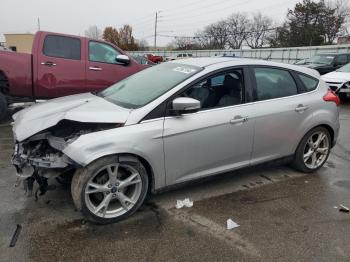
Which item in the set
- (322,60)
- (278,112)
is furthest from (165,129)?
(322,60)

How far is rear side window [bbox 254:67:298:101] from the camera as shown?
4.09 metres

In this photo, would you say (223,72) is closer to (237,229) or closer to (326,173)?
(237,229)

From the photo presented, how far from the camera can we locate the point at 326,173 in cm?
481

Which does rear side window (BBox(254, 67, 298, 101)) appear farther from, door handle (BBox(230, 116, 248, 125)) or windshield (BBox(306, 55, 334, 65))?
windshield (BBox(306, 55, 334, 65))

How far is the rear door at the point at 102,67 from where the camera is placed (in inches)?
275

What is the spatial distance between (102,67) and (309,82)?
165 inches

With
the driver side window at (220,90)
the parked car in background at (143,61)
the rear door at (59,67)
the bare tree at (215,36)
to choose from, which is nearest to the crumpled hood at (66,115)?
the driver side window at (220,90)

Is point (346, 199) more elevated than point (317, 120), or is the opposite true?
point (317, 120)

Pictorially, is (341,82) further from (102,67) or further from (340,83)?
(102,67)

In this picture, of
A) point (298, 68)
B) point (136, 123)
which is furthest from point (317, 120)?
point (136, 123)

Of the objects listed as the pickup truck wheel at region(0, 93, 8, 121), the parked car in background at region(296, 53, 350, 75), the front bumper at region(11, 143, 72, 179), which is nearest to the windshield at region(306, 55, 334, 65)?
the parked car in background at region(296, 53, 350, 75)

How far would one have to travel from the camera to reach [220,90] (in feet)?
12.8

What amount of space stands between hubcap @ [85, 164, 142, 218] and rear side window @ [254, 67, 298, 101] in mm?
1816

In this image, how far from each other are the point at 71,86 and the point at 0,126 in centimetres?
166
